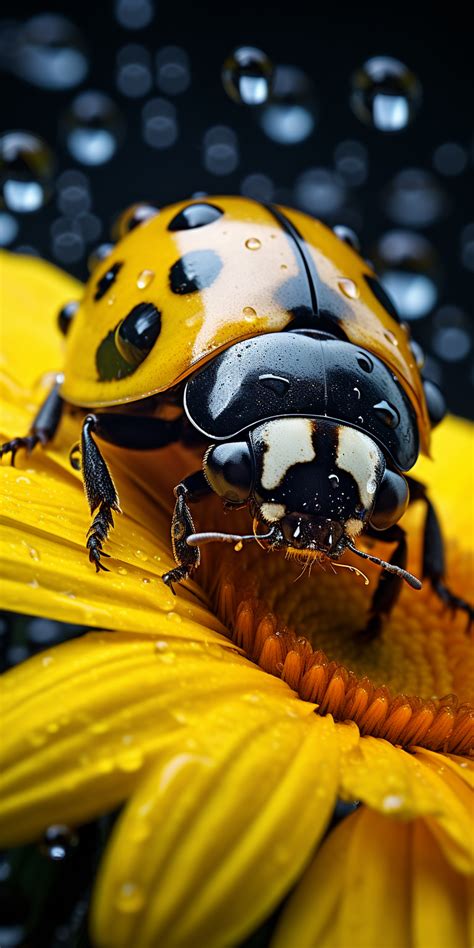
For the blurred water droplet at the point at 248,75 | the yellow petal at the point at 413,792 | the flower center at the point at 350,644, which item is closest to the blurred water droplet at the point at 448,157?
the blurred water droplet at the point at 248,75

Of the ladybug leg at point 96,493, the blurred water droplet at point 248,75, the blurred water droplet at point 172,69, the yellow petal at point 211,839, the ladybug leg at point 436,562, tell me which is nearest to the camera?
the yellow petal at point 211,839

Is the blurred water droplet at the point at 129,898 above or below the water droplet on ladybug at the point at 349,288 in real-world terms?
below

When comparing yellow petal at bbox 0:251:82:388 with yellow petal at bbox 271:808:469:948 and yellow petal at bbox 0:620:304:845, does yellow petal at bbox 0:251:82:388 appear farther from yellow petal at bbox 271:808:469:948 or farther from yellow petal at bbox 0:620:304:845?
yellow petal at bbox 271:808:469:948

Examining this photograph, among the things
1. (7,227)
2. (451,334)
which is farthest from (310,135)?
(7,227)

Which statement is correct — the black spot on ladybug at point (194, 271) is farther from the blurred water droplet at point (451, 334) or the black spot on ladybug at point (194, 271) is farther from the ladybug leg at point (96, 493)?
the blurred water droplet at point (451, 334)

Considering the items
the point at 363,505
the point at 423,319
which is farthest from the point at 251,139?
the point at 363,505

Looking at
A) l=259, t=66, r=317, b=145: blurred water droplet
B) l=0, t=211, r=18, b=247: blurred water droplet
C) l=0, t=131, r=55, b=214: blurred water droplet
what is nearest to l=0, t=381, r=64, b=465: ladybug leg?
l=0, t=131, r=55, b=214: blurred water droplet
